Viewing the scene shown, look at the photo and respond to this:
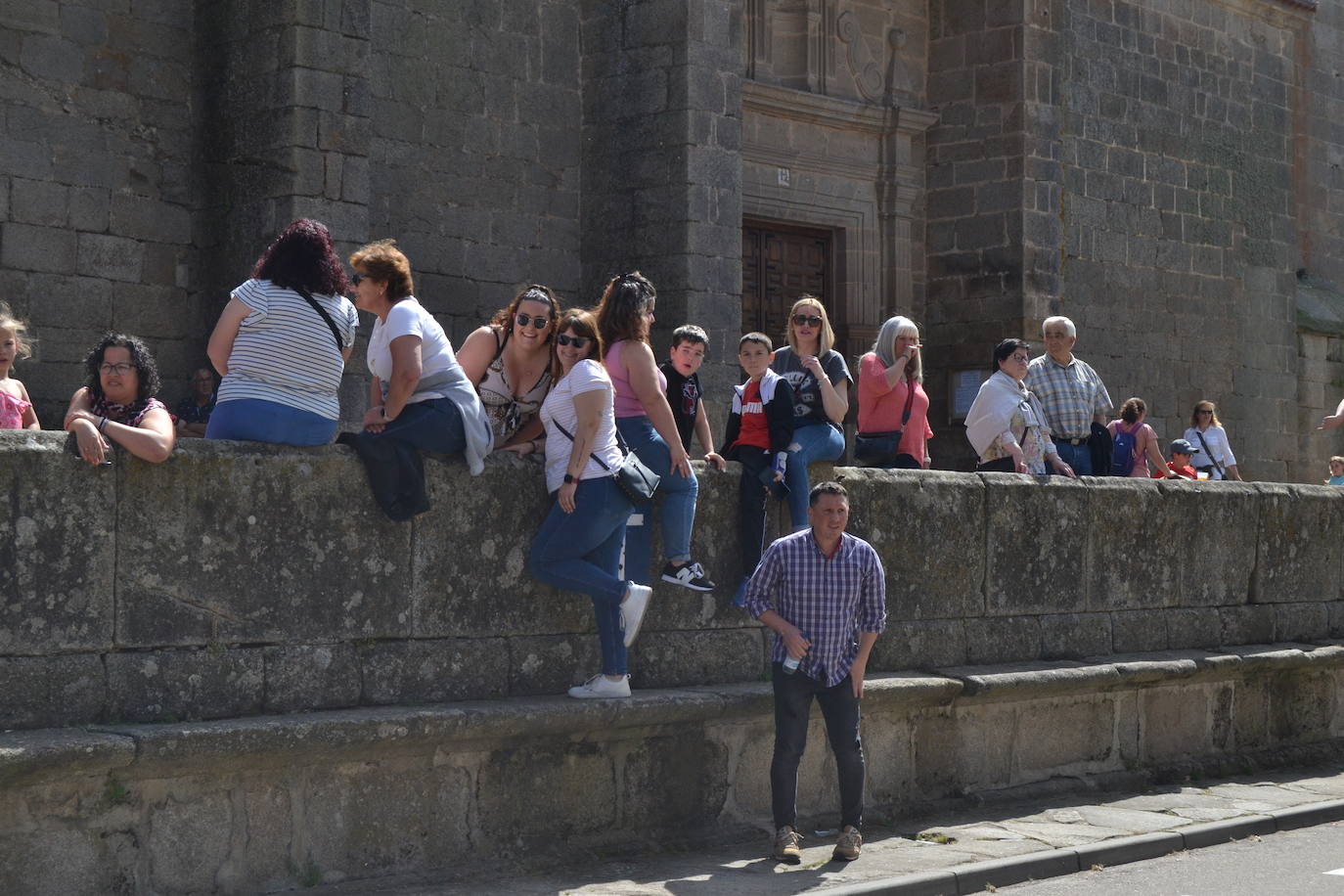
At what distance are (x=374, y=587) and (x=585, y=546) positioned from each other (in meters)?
0.81

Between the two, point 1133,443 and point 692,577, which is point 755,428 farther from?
point 1133,443

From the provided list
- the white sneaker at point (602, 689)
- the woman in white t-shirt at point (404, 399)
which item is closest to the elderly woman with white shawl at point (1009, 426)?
the white sneaker at point (602, 689)

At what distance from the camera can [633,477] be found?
6812 millimetres

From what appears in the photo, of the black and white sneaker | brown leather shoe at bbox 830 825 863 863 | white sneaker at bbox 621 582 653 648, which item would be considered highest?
the black and white sneaker

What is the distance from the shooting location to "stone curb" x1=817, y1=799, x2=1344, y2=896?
6.62 m

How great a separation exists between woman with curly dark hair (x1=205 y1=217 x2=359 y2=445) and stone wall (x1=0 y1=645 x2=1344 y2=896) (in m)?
0.98

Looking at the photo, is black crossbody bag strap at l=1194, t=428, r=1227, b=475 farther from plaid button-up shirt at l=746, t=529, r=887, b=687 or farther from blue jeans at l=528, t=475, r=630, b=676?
blue jeans at l=528, t=475, r=630, b=676

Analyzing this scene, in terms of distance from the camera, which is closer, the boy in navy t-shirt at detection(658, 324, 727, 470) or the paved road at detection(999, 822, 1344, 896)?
the paved road at detection(999, 822, 1344, 896)

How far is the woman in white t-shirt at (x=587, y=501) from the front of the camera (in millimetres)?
6738

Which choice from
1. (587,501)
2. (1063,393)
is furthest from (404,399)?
(1063,393)

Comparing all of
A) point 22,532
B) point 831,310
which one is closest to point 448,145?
point 831,310

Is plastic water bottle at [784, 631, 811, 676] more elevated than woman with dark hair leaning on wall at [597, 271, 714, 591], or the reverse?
woman with dark hair leaning on wall at [597, 271, 714, 591]

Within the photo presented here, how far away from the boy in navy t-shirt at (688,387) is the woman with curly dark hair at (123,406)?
2.37 meters

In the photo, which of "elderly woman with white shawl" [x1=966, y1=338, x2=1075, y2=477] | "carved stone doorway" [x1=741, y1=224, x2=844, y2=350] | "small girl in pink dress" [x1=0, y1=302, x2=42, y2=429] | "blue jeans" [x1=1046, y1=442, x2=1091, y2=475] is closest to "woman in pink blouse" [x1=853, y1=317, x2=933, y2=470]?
"elderly woman with white shawl" [x1=966, y1=338, x2=1075, y2=477]
